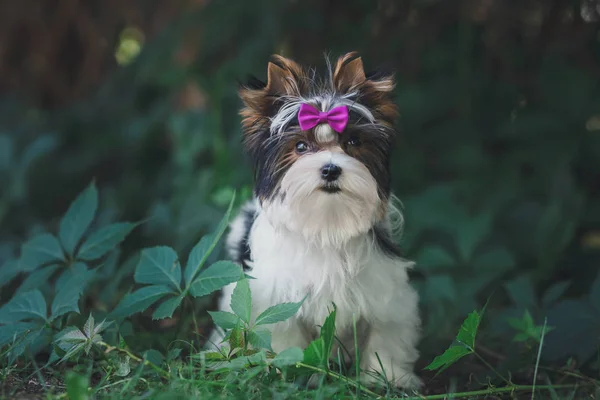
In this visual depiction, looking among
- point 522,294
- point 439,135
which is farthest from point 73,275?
point 439,135

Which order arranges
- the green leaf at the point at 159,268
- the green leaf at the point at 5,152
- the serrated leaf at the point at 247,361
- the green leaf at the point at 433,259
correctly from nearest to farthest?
the serrated leaf at the point at 247,361, the green leaf at the point at 159,268, the green leaf at the point at 433,259, the green leaf at the point at 5,152

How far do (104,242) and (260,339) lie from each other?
112 cm

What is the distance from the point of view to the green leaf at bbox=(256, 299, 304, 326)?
3.04 meters

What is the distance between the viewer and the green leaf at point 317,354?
3008 millimetres

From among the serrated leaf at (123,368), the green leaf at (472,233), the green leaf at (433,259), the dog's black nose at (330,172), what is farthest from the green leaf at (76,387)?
the green leaf at (472,233)

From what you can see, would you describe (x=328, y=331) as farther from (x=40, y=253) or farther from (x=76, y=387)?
(x=40, y=253)

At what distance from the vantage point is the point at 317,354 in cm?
301

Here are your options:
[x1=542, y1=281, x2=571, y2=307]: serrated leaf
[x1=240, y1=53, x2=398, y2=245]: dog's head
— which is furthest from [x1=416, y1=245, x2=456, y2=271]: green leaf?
[x1=240, y1=53, x2=398, y2=245]: dog's head

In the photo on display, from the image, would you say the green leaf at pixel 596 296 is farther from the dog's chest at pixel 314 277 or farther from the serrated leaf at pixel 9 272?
the serrated leaf at pixel 9 272

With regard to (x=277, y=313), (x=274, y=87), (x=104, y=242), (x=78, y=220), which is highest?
(x=274, y=87)

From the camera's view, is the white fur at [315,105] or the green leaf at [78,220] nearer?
the white fur at [315,105]

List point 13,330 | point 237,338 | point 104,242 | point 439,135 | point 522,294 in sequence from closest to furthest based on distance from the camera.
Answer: point 237,338, point 13,330, point 104,242, point 522,294, point 439,135

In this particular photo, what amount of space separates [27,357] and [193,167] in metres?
2.98

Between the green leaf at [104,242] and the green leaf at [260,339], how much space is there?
0.98 metres
